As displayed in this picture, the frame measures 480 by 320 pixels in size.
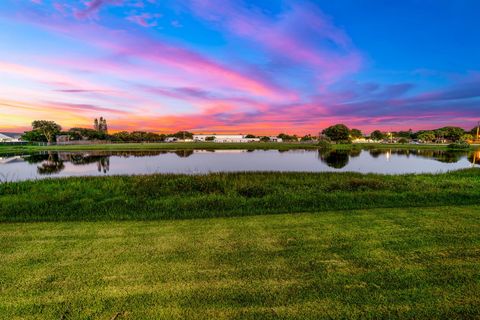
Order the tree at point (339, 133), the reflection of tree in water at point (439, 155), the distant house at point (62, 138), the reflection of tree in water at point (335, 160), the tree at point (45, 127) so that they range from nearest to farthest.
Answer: the reflection of tree in water at point (335, 160) < the reflection of tree in water at point (439, 155) < the tree at point (45, 127) < the distant house at point (62, 138) < the tree at point (339, 133)

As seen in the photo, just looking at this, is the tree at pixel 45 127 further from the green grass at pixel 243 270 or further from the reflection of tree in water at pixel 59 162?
the green grass at pixel 243 270

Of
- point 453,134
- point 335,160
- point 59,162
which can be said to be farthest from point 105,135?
point 453,134

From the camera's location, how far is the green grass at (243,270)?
3.71m

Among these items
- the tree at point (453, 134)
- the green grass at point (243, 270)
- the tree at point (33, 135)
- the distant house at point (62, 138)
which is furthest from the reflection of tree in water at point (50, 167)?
the tree at point (453, 134)

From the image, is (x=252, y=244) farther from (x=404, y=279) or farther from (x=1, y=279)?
(x=1, y=279)

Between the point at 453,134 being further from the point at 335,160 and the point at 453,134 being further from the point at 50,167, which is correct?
the point at 50,167

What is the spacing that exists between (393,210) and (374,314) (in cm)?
629

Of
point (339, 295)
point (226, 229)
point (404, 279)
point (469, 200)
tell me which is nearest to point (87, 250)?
point (226, 229)

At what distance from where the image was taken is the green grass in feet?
12.2

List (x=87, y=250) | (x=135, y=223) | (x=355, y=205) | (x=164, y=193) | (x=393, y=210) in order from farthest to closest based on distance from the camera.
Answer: (x=164, y=193)
(x=355, y=205)
(x=393, y=210)
(x=135, y=223)
(x=87, y=250)

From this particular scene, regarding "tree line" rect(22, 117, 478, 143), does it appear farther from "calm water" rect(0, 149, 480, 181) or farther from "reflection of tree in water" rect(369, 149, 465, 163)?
"calm water" rect(0, 149, 480, 181)

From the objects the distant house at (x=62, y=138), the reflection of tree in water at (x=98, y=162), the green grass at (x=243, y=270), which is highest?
the distant house at (x=62, y=138)

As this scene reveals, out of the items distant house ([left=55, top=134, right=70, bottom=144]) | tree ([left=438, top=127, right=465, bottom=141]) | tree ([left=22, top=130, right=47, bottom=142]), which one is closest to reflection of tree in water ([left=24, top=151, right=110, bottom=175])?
tree ([left=22, top=130, right=47, bottom=142])

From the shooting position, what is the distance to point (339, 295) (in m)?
3.97
